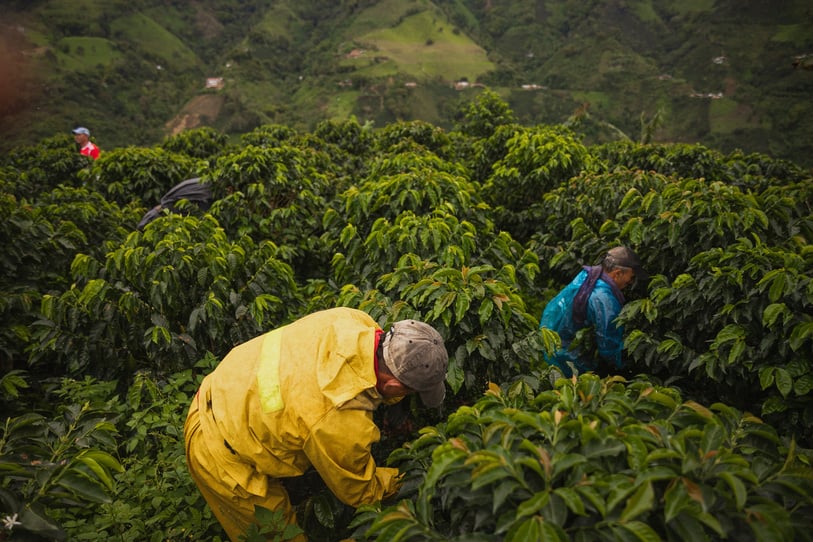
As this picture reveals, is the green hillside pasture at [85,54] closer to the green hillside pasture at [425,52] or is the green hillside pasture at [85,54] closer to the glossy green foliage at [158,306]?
the green hillside pasture at [425,52]

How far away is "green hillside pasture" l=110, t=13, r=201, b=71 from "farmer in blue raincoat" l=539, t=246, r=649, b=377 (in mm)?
113818

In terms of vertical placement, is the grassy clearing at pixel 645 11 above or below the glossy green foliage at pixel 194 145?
above

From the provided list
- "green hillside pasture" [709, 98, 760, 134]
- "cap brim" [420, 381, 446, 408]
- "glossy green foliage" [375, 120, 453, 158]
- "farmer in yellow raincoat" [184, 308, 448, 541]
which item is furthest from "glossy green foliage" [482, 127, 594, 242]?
"green hillside pasture" [709, 98, 760, 134]

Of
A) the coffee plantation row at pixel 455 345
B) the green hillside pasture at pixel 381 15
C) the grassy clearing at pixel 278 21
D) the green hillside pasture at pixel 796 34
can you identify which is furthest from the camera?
the grassy clearing at pixel 278 21

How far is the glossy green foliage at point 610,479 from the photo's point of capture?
4.93 feet

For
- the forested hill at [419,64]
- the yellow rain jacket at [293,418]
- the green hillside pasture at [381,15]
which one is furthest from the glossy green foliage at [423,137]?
the green hillside pasture at [381,15]

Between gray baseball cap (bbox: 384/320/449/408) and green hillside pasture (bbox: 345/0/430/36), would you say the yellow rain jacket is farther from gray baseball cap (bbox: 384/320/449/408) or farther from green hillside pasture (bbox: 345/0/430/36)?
green hillside pasture (bbox: 345/0/430/36)

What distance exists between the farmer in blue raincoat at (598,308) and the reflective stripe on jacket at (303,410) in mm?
2364

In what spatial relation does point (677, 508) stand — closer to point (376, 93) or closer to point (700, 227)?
point (700, 227)

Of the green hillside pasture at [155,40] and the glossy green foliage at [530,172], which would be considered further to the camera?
the green hillside pasture at [155,40]

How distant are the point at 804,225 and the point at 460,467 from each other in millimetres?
4391

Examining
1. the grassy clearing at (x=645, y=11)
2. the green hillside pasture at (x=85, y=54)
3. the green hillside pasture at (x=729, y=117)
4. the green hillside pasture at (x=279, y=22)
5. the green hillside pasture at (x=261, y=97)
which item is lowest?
the green hillside pasture at (x=261, y=97)

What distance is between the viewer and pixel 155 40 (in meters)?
99.5

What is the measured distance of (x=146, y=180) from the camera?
7.30 m
